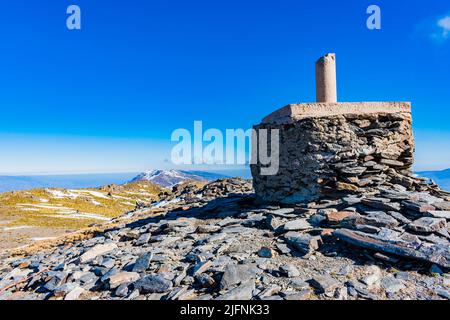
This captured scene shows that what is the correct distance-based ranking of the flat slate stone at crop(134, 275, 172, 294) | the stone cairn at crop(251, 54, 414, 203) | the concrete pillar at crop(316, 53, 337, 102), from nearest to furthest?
the flat slate stone at crop(134, 275, 172, 294) → the stone cairn at crop(251, 54, 414, 203) → the concrete pillar at crop(316, 53, 337, 102)

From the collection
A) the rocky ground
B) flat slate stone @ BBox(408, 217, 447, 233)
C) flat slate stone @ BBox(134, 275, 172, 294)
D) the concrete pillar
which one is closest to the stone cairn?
the rocky ground

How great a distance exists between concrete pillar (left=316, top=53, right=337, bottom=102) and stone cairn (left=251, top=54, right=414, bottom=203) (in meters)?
1.76

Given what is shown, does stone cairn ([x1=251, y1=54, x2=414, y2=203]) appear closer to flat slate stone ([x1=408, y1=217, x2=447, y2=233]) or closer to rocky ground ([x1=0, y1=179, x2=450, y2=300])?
rocky ground ([x1=0, y1=179, x2=450, y2=300])

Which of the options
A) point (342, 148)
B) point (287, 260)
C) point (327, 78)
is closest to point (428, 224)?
point (287, 260)

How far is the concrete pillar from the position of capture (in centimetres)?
1403

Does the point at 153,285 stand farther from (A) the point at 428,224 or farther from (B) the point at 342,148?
(B) the point at 342,148

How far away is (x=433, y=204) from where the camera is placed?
977 cm

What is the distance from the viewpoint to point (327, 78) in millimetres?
14062

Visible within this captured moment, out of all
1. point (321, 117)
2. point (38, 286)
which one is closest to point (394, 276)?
point (321, 117)

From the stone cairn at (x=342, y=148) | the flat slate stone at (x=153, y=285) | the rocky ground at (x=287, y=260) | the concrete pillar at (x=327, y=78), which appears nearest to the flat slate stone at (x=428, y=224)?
the rocky ground at (x=287, y=260)

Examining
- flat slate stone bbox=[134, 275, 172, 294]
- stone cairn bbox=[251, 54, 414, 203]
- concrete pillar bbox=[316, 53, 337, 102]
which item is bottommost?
flat slate stone bbox=[134, 275, 172, 294]

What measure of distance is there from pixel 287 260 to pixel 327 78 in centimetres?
955

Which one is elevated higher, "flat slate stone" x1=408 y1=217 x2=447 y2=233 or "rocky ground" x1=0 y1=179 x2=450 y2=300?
"flat slate stone" x1=408 y1=217 x2=447 y2=233
